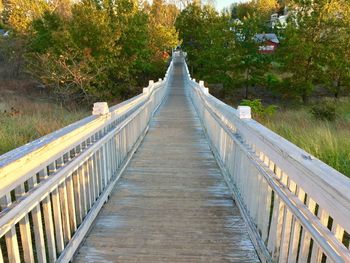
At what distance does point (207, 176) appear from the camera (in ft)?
18.1

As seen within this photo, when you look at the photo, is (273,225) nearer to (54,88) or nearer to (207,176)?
(207,176)

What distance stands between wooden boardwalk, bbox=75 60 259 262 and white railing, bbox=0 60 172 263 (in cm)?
23

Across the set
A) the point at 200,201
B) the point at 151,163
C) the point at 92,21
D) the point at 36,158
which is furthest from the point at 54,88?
the point at 36,158

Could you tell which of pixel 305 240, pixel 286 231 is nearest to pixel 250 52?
pixel 286 231

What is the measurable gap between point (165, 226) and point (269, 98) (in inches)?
1151

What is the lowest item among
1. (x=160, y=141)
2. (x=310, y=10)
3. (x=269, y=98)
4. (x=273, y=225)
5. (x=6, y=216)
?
(x=269, y=98)

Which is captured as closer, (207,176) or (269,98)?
(207,176)

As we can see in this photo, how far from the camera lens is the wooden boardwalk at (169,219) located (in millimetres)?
3217

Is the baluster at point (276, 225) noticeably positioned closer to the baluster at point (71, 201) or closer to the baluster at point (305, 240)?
the baluster at point (305, 240)

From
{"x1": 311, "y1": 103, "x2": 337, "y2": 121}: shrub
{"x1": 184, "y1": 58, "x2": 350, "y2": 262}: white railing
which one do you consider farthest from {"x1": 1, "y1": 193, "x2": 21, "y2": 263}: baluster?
{"x1": 311, "y1": 103, "x2": 337, "y2": 121}: shrub

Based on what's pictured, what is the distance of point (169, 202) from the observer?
4422 mm

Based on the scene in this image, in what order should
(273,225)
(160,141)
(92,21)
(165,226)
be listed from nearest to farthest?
(273,225) → (165,226) → (160,141) → (92,21)

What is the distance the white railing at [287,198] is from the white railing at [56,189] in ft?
5.34

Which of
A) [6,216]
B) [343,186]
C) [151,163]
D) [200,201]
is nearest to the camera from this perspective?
[343,186]
